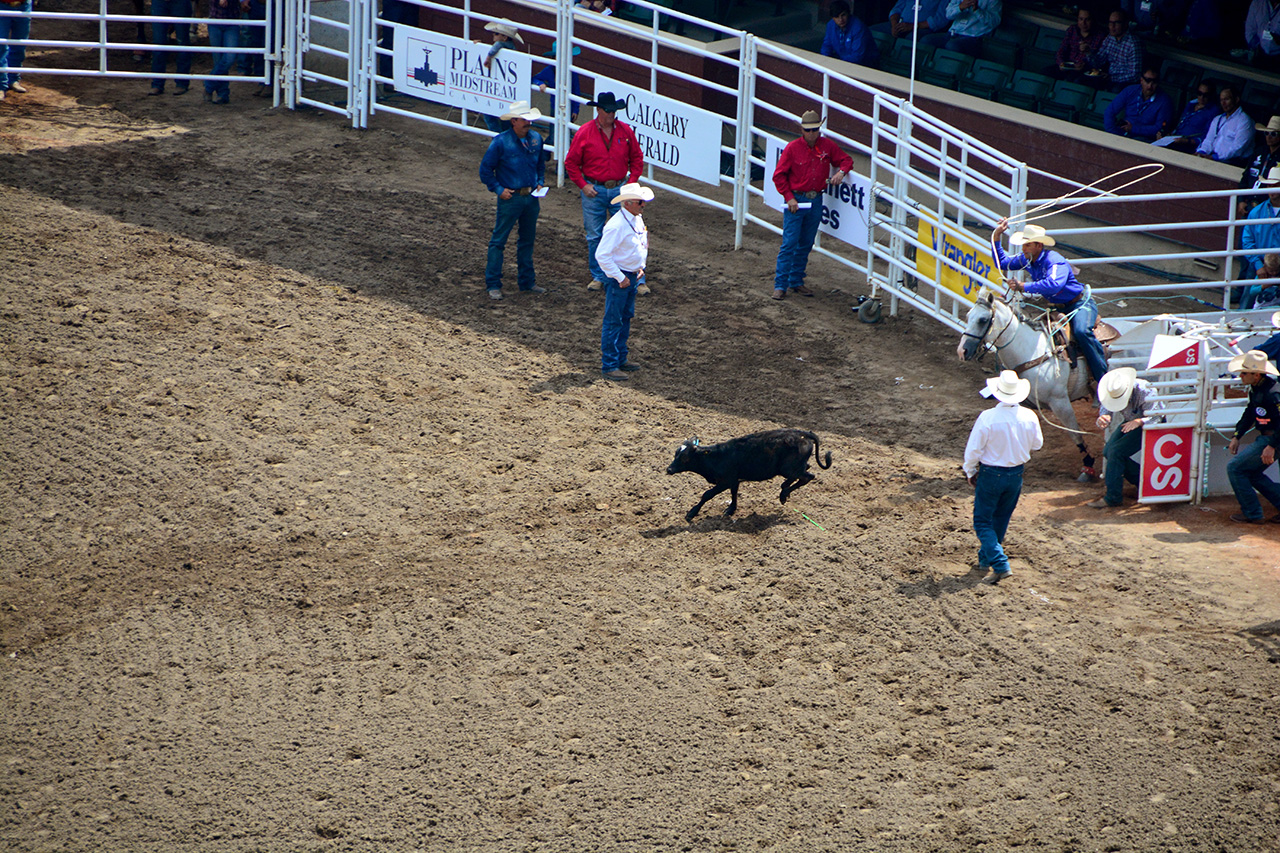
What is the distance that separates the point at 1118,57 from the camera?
15641mm

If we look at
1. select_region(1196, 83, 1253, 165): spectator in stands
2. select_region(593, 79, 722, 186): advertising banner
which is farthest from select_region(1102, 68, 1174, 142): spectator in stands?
select_region(593, 79, 722, 186): advertising banner

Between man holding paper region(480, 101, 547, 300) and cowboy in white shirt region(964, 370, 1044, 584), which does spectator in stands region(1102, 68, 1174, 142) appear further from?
cowboy in white shirt region(964, 370, 1044, 584)

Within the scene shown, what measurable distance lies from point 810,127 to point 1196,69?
5.95 metres

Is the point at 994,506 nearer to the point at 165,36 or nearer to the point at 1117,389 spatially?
the point at 1117,389

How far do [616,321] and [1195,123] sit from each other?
758 centimetres

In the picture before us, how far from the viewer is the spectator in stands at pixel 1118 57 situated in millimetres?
15539

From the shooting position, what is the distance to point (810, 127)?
43.0ft

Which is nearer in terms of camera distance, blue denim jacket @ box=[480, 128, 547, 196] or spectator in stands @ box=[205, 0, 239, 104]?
blue denim jacket @ box=[480, 128, 547, 196]

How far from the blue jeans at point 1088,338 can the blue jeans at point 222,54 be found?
38.6 feet

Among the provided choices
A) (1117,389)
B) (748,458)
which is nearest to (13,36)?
(748,458)

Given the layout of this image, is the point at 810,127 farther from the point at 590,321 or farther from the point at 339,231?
the point at 339,231

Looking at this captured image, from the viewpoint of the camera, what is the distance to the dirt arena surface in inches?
275

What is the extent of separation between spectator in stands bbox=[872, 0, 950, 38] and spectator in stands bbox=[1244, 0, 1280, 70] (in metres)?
3.71

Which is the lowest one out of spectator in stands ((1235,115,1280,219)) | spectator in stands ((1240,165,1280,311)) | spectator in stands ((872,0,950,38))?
spectator in stands ((1240,165,1280,311))
